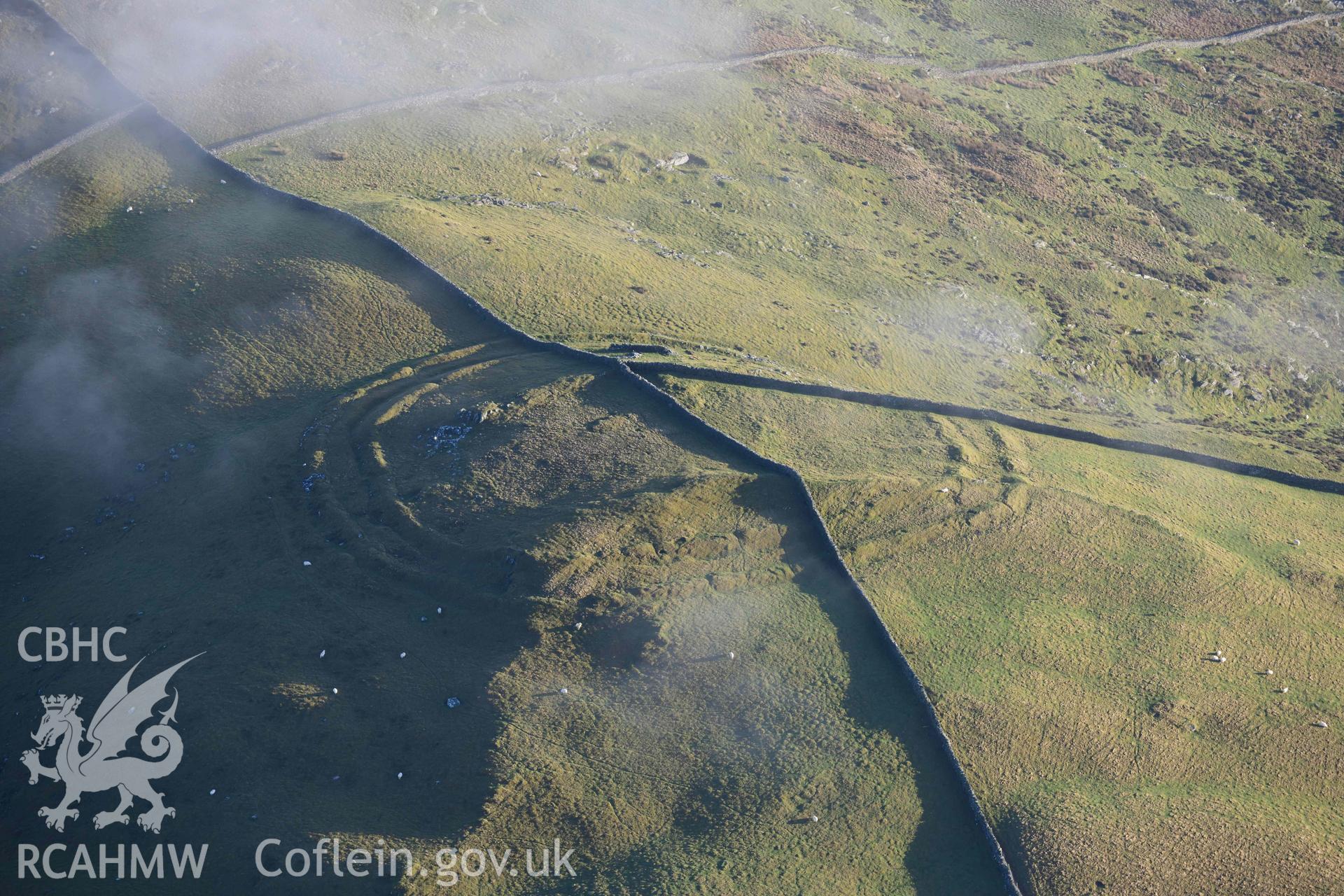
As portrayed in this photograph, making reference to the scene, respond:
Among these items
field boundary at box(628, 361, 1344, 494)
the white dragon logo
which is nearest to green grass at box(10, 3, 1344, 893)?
the white dragon logo

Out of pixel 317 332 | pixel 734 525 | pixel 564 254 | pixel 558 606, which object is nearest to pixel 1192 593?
pixel 734 525

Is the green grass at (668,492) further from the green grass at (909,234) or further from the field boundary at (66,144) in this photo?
the field boundary at (66,144)

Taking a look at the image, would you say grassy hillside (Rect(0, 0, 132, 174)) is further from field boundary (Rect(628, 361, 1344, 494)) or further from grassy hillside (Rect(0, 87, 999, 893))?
field boundary (Rect(628, 361, 1344, 494))

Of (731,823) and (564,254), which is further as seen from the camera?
(564,254)

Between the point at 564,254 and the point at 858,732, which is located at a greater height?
the point at 564,254

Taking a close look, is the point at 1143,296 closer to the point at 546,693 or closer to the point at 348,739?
the point at 546,693

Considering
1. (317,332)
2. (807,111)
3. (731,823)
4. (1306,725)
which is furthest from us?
(807,111)

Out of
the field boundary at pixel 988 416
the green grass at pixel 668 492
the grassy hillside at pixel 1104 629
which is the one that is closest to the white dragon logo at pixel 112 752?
the green grass at pixel 668 492
